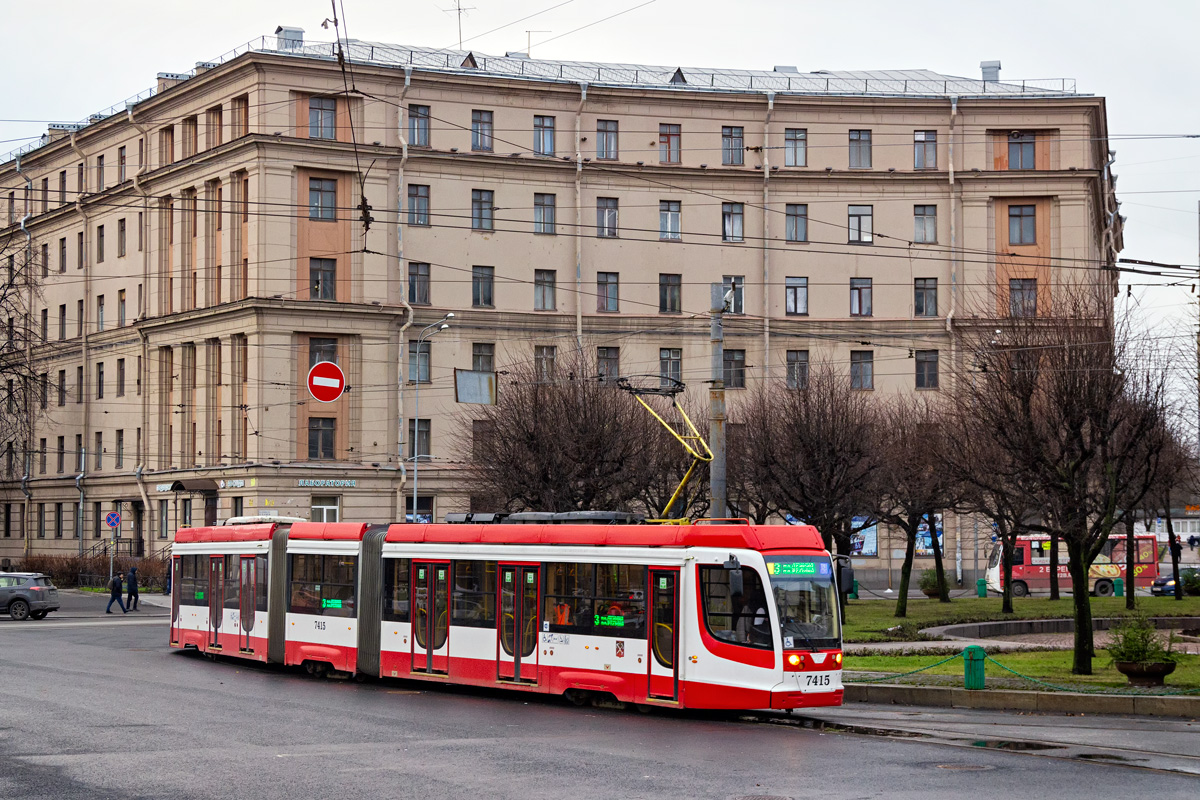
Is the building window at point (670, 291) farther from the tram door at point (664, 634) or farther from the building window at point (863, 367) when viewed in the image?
the tram door at point (664, 634)

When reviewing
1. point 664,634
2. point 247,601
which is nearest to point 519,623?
point 664,634

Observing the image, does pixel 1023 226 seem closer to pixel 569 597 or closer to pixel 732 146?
pixel 732 146

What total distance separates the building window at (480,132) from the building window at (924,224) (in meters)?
18.3

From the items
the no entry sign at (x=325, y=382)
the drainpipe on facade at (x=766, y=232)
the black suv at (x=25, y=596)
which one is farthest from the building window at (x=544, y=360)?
the black suv at (x=25, y=596)

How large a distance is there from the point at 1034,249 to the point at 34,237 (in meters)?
49.6

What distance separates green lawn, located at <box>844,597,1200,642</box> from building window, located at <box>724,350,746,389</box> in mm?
11836

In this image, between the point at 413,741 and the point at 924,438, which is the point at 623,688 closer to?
the point at 413,741

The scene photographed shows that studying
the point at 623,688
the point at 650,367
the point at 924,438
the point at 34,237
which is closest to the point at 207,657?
the point at 623,688

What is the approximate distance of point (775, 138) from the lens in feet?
198

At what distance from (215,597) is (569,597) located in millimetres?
11013

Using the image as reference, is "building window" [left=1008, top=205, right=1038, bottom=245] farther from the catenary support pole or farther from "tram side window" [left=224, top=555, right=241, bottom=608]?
"tram side window" [left=224, top=555, right=241, bottom=608]

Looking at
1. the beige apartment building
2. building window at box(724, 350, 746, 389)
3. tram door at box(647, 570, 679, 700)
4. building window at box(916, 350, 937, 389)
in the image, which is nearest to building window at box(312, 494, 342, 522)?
the beige apartment building

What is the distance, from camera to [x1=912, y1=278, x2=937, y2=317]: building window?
197 ft

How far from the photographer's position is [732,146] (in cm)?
6044
